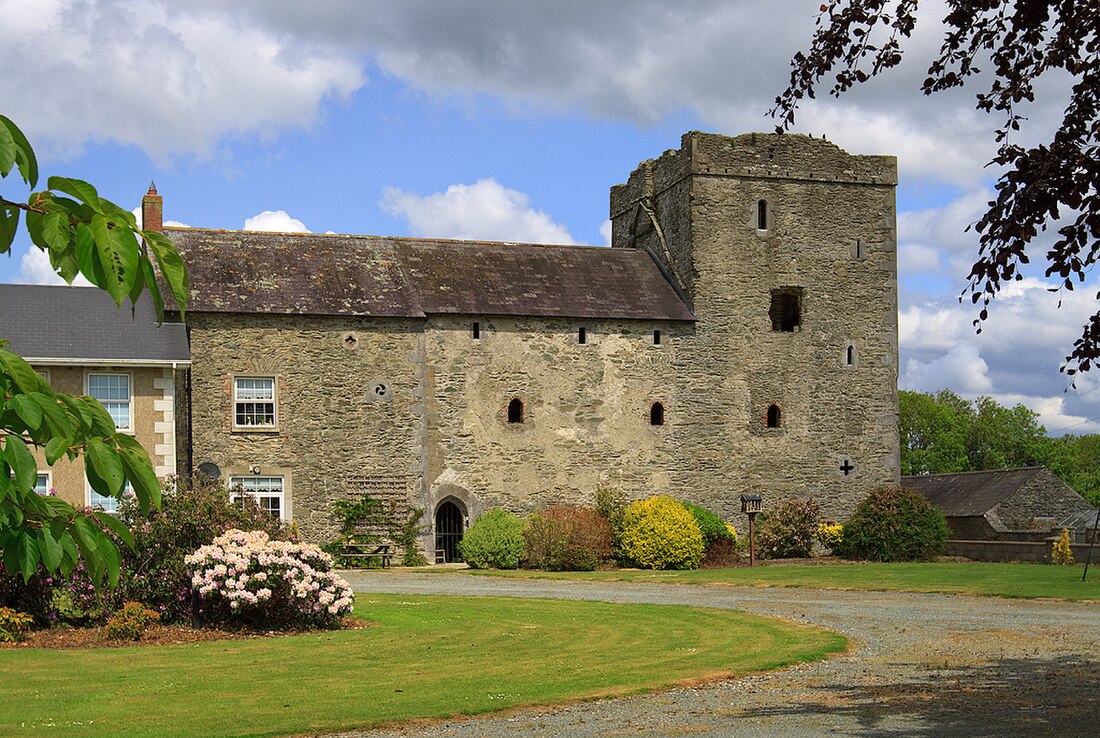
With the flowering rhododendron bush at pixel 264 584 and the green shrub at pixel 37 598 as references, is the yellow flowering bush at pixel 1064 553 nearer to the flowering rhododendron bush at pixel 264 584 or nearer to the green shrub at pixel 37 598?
the flowering rhododendron bush at pixel 264 584

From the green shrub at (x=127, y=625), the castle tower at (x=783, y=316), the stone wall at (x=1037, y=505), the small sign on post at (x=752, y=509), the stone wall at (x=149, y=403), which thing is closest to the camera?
the green shrub at (x=127, y=625)

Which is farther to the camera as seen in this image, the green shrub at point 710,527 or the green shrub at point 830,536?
the green shrub at point 830,536

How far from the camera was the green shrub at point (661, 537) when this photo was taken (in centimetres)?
3203

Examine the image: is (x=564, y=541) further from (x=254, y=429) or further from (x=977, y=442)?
(x=977, y=442)

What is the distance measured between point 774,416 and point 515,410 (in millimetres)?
7707

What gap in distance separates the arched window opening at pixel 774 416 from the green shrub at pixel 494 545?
8975mm

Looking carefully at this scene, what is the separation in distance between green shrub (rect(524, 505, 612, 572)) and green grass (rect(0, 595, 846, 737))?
12276mm

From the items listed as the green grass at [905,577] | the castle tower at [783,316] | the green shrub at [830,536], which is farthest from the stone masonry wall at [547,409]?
the green grass at [905,577]

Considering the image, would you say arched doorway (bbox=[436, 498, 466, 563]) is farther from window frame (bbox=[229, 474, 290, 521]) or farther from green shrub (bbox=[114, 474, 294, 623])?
green shrub (bbox=[114, 474, 294, 623])

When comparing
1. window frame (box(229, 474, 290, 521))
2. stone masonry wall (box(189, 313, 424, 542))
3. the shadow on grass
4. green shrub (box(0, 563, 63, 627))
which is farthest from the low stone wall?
green shrub (box(0, 563, 63, 627))

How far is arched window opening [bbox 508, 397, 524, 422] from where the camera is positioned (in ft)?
114

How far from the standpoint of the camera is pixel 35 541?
3.84 metres

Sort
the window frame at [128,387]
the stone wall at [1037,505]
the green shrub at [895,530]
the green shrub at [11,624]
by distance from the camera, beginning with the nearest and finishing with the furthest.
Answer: the green shrub at [11,624] → the window frame at [128,387] → the green shrub at [895,530] → the stone wall at [1037,505]

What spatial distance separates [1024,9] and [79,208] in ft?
20.6
